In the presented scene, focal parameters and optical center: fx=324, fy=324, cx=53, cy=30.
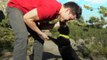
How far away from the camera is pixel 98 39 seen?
7.72 m

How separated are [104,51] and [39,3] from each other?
9.29ft

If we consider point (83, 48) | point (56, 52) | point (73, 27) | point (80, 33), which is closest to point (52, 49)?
point (56, 52)

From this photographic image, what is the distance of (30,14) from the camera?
13.1 ft

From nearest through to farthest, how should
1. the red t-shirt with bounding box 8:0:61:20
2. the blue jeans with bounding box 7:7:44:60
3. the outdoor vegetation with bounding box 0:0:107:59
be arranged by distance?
the red t-shirt with bounding box 8:0:61:20, the blue jeans with bounding box 7:7:44:60, the outdoor vegetation with bounding box 0:0:107:59

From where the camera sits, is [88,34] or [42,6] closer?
[42,6]

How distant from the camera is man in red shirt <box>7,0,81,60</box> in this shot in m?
4.01

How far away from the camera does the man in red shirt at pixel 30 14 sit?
13.2 feet

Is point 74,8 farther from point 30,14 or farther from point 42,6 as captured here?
point 30,14

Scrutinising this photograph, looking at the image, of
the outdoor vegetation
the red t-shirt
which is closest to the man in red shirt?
the red t-shirt

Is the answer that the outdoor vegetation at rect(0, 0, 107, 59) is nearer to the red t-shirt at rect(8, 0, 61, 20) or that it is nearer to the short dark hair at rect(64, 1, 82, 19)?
the red t-shirt at rect(8, 0, 61, 20)

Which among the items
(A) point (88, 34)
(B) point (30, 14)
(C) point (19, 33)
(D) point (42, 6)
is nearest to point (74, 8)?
(D) point (42, 6)

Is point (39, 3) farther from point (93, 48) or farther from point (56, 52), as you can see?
point (93, 48)

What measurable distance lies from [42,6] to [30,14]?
185 millimetres

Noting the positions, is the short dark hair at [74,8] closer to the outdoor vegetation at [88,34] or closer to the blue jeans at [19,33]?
the blue jeans at [19,33]
